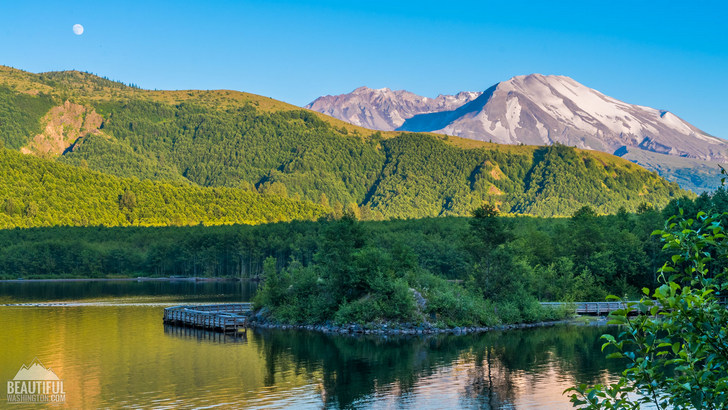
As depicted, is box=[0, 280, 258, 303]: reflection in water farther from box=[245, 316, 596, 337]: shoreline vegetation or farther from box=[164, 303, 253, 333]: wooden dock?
box=[245, 316, 596, 337]: shoreline vegetation

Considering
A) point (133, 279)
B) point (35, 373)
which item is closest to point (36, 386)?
point (35, 373)

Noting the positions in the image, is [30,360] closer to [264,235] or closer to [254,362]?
[254,362]

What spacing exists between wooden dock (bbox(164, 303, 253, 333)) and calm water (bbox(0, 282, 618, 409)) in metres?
1.86

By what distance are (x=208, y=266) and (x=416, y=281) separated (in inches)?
4106

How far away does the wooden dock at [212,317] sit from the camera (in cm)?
6988

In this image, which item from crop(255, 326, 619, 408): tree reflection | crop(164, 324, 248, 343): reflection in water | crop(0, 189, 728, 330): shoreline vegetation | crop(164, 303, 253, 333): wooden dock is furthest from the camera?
crop(0, 189, 728, 330): shoreline vegetation

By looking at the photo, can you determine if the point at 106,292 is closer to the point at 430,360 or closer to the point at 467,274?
the point at 467,274

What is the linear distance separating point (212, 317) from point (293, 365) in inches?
930

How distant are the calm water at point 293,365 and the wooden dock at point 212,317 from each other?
1860 mm

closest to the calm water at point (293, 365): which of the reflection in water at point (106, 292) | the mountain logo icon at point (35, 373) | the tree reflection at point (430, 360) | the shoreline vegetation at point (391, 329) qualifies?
the tree reflection at point (430, 360)

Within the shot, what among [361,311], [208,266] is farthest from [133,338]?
[208,266]

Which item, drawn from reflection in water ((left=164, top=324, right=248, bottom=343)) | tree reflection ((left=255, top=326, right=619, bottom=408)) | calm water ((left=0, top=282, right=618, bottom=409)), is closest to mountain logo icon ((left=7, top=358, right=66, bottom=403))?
calm water ((left=0, top=282, right=618, bottom=409))

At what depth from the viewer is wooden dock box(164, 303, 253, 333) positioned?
69.9 meters

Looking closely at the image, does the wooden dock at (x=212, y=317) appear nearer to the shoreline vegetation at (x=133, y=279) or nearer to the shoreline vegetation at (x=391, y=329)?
the shoreline vegetation at (x=391, y=329)
